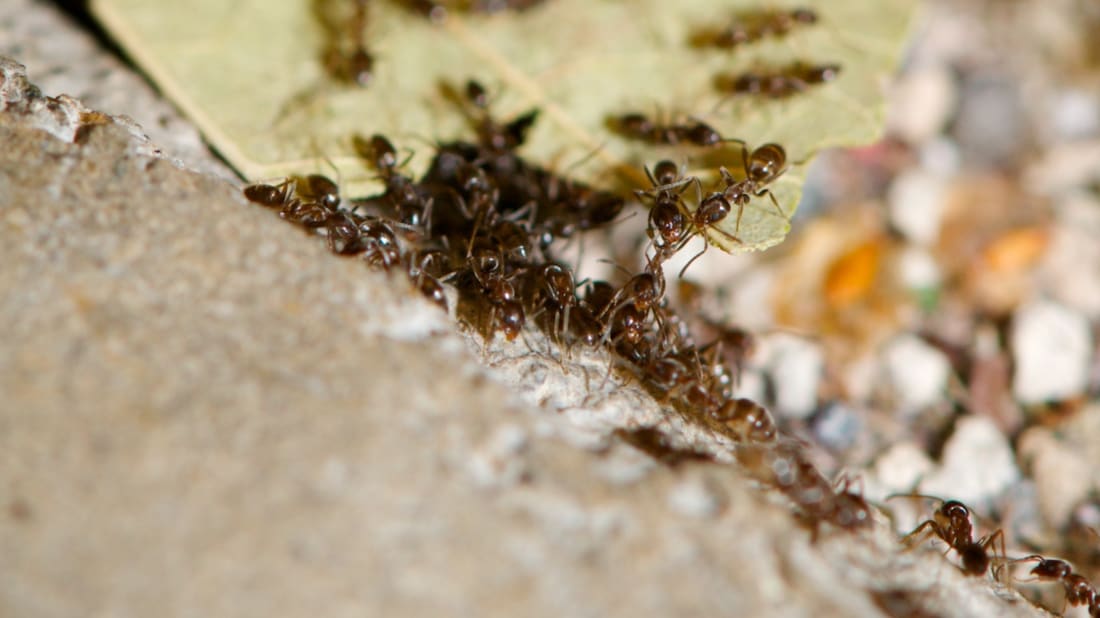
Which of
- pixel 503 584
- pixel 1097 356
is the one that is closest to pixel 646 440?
pixel 503 584

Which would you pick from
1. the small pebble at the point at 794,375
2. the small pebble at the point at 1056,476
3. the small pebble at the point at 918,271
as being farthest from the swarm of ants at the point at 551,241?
the small pebble at the point at 1056,476

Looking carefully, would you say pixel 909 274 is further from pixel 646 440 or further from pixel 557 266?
pixel 646 440

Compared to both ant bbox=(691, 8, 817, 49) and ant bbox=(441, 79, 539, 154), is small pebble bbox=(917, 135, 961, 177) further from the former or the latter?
ant bbox=(441, 79, 539, 154)

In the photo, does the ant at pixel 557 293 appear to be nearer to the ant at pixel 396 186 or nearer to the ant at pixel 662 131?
the ant at pixel 396 186

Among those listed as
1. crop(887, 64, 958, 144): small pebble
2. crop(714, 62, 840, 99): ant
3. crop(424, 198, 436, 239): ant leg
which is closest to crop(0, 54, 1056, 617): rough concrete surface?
crop(424, 198, 436, 239): ant leg

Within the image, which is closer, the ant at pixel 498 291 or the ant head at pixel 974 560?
the ant head at pixel 974 560
